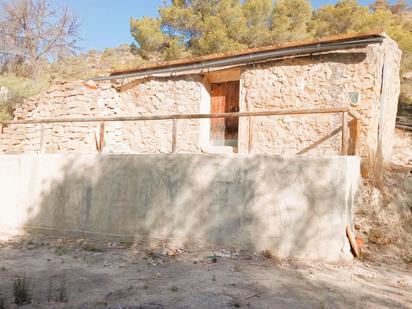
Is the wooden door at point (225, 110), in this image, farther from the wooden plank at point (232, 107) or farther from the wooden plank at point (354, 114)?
the wooden plank at point (354, 114)

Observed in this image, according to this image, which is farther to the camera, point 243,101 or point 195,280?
point 243,101

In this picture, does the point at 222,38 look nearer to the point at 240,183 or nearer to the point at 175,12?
the point at 175,12

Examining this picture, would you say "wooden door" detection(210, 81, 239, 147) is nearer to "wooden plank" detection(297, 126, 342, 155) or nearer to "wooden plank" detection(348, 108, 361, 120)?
"wooden plank" detection(297, 126, 342, 155)

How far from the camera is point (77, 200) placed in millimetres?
7125

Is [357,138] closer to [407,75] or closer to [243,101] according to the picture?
[243,101]

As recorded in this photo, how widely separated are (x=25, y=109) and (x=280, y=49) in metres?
7.67

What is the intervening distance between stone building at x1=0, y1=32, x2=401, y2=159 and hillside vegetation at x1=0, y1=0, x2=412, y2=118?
8.26 feet

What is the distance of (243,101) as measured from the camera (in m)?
8.49

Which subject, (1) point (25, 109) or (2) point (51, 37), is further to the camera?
(2) point (51, 37)

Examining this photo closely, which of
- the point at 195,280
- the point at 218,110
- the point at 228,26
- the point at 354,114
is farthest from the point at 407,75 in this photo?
the point at 195,280

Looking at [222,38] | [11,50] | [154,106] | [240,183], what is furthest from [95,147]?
[11,50]

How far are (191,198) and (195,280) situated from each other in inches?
70.0

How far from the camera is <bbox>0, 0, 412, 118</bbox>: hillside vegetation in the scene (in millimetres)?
13680

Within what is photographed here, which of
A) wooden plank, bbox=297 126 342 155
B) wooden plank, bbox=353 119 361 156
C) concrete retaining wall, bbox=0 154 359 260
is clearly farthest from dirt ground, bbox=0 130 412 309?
wooden plank, bbox=297 126 342 155
